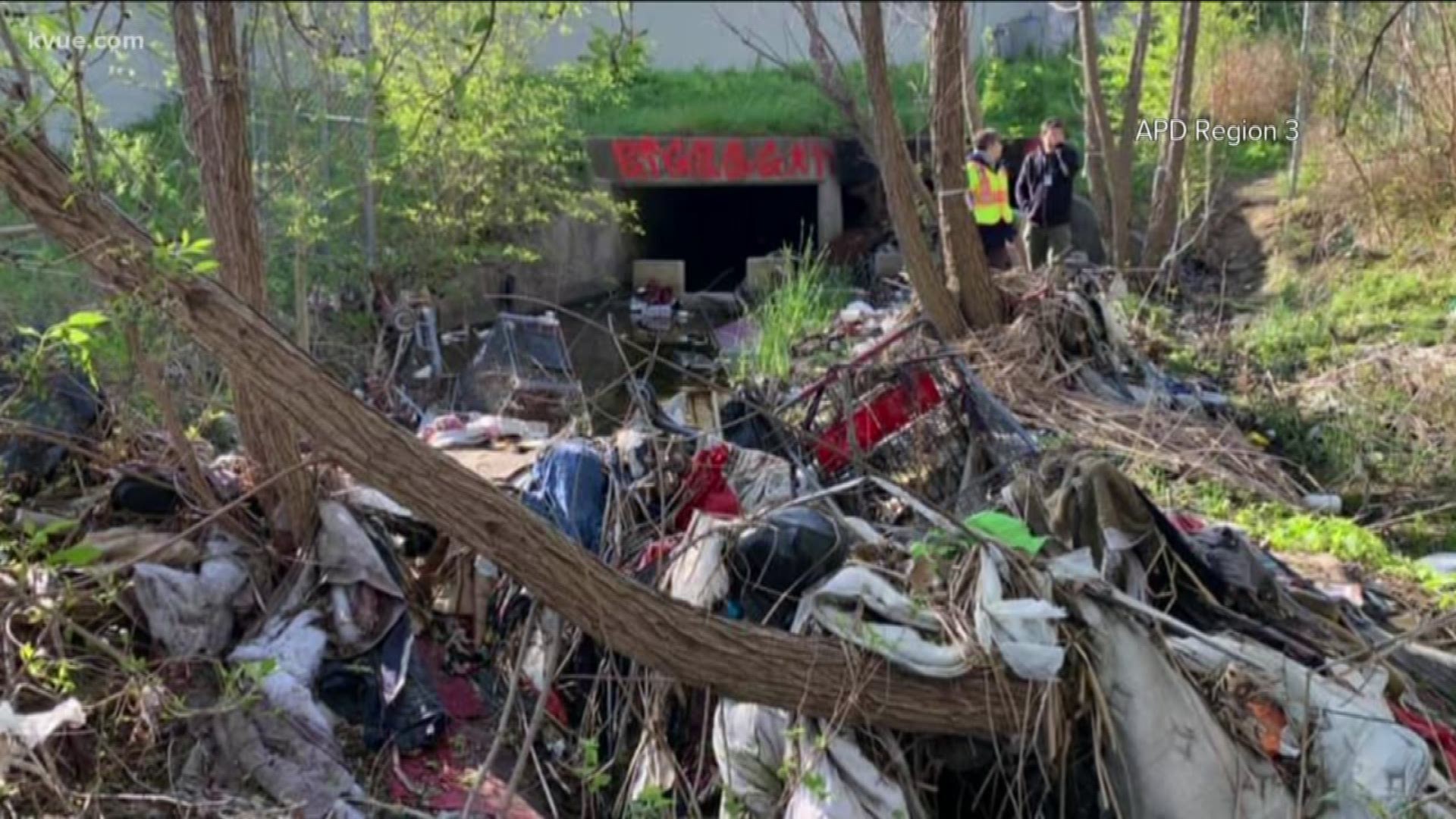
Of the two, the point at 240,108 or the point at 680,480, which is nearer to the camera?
the point at 240,108

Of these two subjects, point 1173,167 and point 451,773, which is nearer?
point 451,773

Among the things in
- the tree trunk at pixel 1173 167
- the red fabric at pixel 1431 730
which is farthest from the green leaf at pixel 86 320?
the tree trunk at pixel 1173 167

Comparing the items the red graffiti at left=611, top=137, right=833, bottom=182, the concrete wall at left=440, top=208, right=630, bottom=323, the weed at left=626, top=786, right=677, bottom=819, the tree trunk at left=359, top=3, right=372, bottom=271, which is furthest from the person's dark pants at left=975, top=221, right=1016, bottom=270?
the weed at left=626, top=786, right=677, bottom=819

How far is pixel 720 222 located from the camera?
18297mm

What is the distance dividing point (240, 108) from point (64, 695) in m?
1.72

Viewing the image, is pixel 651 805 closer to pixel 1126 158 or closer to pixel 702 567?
pixel 702 567

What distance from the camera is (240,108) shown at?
404 cm

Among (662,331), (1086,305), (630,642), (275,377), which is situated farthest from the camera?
(662,331)

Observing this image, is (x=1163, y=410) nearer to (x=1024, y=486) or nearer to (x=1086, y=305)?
(x=1086, y=305)

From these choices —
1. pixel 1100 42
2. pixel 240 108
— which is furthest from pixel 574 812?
pixel 1100 42

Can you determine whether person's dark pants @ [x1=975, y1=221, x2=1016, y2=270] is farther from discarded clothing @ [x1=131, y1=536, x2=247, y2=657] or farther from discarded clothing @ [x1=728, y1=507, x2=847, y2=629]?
discarded clothing @ [x1=131, y1=536, x2=247, y2=657]

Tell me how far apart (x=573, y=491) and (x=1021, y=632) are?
1735 mm

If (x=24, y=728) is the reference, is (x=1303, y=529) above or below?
below

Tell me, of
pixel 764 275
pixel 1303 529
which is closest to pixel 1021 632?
pixel 1303 529
